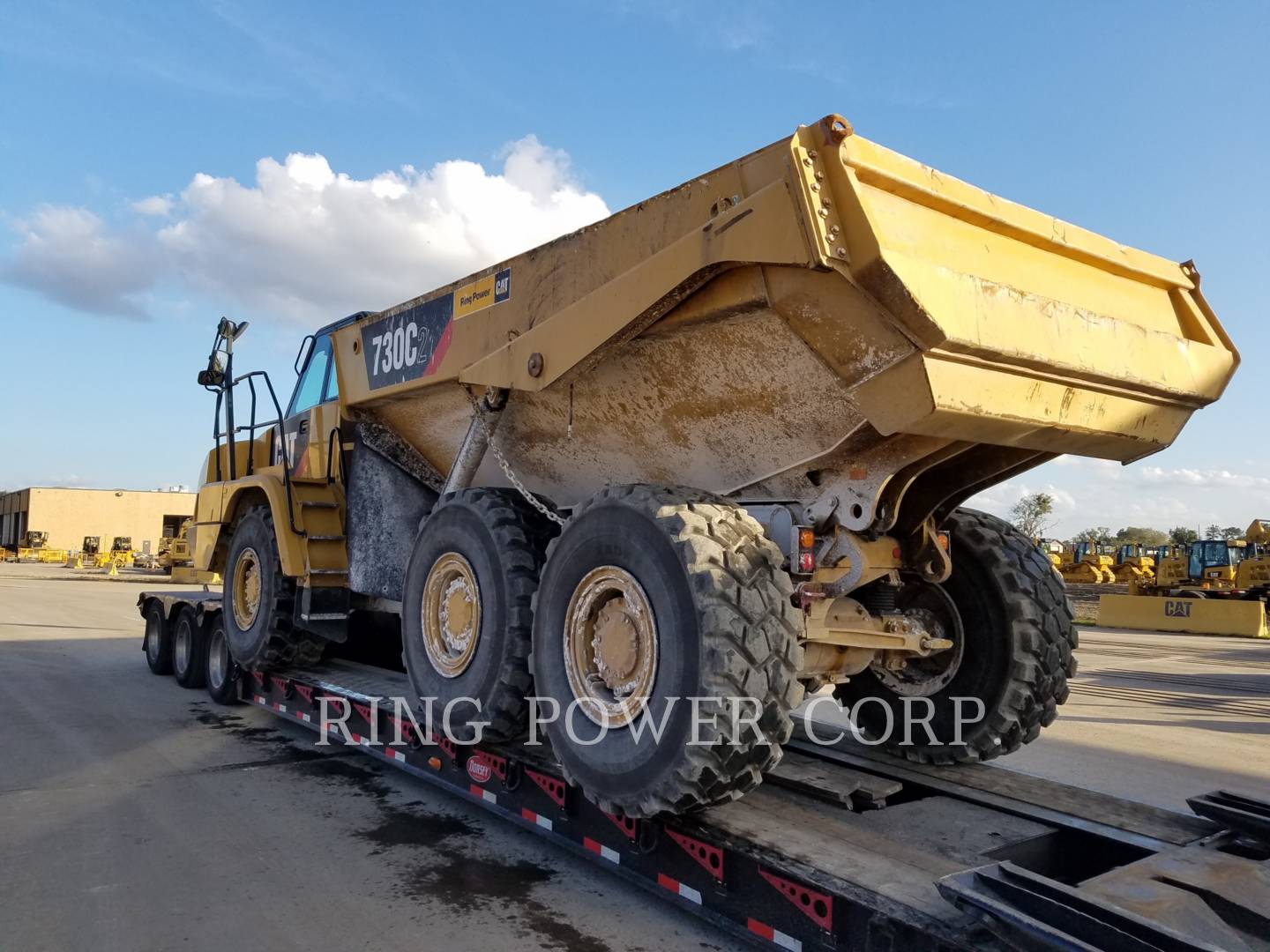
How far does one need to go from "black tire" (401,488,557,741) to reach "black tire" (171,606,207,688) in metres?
5.20

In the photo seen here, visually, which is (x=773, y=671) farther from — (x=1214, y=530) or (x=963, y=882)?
(x=1214, y=530)

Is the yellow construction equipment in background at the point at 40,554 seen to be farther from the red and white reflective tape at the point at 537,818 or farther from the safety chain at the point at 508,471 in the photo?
the red and white reflective tape at the point at 537,818

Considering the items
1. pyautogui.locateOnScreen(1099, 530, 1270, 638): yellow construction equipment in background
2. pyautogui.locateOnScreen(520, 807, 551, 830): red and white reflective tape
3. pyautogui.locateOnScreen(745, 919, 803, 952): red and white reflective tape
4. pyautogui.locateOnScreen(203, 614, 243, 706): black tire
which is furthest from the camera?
pyautogui.locateOnScreen(1099, 530, 1270, 638): yellow construction equipment in background

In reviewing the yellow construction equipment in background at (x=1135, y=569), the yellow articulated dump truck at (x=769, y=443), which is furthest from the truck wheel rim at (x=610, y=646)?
the yellow construction equipment in background at (x=1135, y=569)

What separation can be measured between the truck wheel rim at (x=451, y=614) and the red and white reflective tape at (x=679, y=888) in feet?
5.56

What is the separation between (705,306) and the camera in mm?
3779

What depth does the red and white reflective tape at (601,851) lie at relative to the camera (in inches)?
156

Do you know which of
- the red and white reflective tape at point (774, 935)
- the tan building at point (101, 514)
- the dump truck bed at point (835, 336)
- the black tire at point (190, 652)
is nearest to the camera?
the red and white reflective tape at point (774, 935)

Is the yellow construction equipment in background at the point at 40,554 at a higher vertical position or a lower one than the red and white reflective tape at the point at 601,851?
higher

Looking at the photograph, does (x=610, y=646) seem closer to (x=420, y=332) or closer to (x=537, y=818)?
(x=537, y=818)

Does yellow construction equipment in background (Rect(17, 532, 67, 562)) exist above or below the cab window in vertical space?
below

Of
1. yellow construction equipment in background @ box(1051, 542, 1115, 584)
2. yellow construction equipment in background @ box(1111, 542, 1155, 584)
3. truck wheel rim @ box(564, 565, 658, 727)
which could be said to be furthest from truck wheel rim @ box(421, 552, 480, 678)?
yellow construction equipment in background @ box(1051, 542, 1115, 584)

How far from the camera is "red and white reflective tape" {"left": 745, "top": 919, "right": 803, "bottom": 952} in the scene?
3111mm

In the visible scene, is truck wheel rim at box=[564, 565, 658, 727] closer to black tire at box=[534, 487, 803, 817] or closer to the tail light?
black tire at box=[534, 487, 803, 817]
